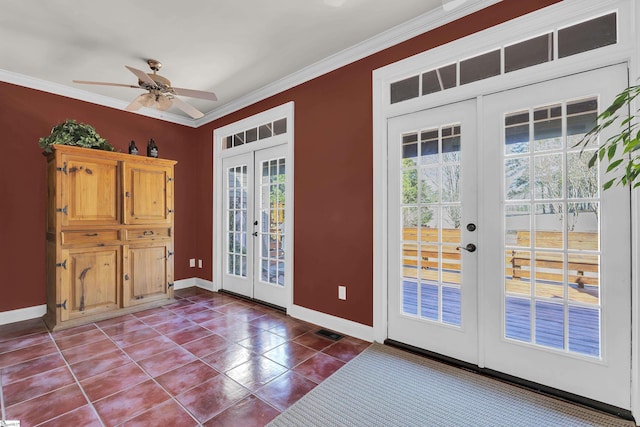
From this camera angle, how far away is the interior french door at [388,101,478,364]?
2297 millimetres

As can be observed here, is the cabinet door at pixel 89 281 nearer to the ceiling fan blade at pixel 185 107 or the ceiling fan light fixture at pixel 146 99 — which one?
the ceiling fan light fixture at pixel 146 99

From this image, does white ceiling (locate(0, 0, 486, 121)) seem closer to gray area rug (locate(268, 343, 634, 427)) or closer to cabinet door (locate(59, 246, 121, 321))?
cabinet door (locate(59, 246, 121, 321))

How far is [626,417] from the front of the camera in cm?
170

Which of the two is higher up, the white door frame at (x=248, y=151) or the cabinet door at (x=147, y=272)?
the white door frame at (x=248, y=151)

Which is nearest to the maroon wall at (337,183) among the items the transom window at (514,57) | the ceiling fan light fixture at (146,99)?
the transom window at (514,57)

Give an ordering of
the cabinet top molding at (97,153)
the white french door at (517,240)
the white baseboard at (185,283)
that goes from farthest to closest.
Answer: the white baseboard at (185,283) < the cabinet top molding at (97,153) < the white french door at (517,240)

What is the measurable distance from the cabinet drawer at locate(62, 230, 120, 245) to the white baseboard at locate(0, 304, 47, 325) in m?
1.08

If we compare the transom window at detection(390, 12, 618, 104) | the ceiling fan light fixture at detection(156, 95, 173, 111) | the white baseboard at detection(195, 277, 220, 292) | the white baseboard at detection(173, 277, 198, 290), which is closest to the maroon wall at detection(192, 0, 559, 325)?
the transom window at detection(390, 12, 618, 104)

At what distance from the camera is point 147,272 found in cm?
374

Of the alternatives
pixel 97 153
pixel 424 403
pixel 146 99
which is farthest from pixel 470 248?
pixel 97 153

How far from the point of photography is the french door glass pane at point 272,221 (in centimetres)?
373

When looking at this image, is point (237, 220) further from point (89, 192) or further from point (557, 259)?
point (557, 259)

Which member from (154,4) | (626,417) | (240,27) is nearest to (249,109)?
(240,27)

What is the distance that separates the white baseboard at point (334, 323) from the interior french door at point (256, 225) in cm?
30
